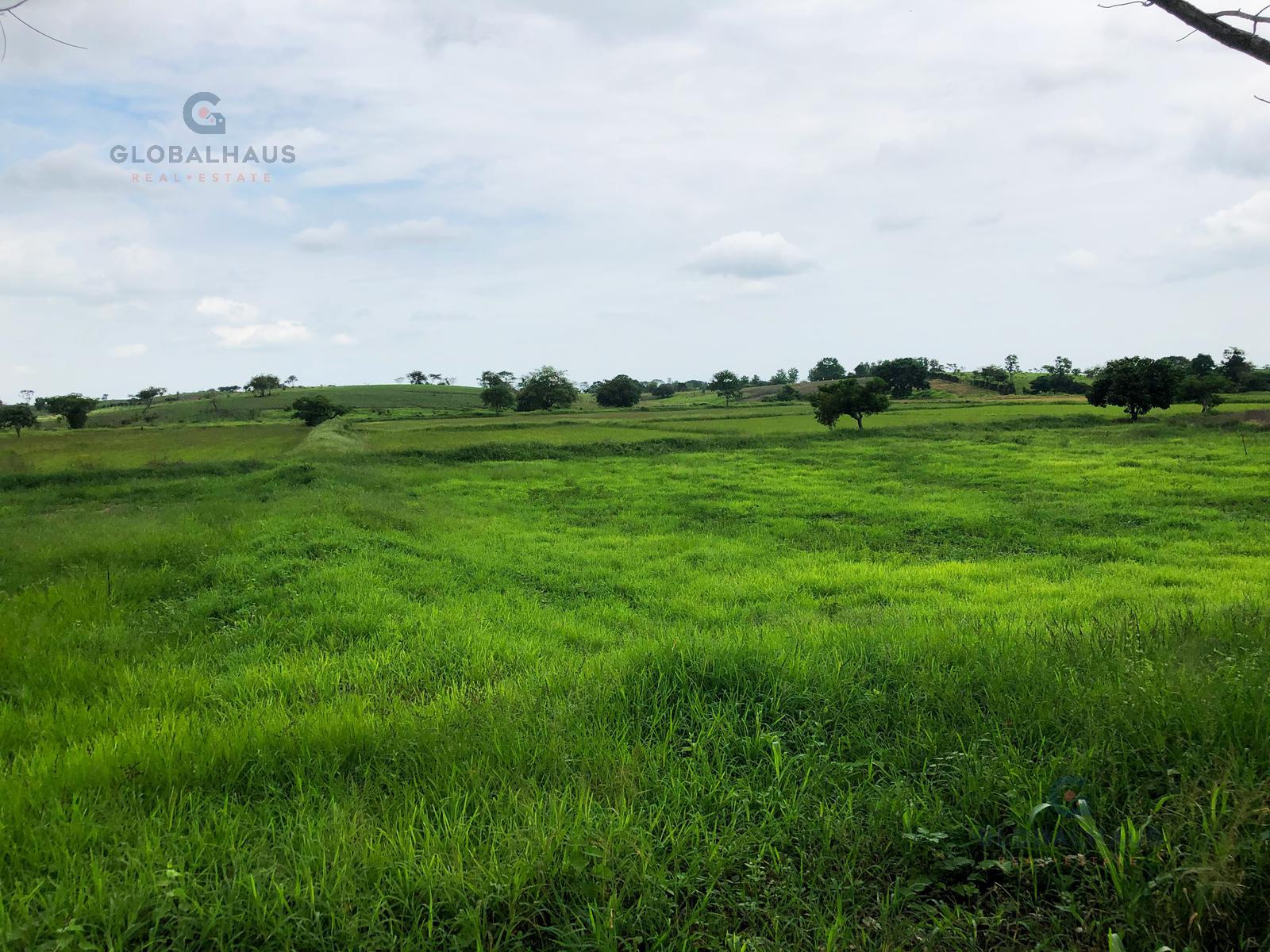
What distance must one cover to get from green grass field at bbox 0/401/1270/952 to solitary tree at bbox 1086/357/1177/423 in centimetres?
4560

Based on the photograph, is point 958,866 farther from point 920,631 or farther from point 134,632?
point 134,632

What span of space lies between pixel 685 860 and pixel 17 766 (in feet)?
12.8

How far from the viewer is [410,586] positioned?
9.13 meters

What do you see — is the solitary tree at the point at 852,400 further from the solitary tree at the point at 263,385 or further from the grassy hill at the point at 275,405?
the solitary tree at the point at 263,385

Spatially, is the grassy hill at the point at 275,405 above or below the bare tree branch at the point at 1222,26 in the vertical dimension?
above

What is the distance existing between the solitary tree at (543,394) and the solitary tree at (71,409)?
46.9 m

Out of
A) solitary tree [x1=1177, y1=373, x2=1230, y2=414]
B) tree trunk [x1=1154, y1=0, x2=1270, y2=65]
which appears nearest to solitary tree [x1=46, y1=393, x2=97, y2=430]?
tree trunk [x1=1154, y1=0, x2=1270, y2=65]

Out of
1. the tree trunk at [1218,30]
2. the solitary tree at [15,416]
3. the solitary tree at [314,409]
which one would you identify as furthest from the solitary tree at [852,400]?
the solitary tree at [15,416]

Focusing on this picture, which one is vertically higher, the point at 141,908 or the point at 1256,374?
the point at 1256,374

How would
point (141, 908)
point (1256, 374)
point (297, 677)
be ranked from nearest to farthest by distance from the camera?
1. point (141, 908)
2. point (297, 677)
3. point (1256, 374)

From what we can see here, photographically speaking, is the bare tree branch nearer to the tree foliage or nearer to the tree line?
the tree line

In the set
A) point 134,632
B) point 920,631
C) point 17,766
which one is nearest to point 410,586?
point 134,632

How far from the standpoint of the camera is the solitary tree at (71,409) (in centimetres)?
6244

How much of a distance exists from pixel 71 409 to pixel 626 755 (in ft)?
267
